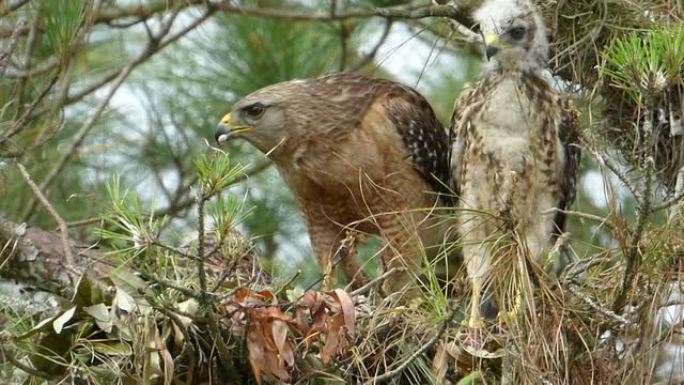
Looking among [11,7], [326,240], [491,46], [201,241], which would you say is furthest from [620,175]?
[11,7]

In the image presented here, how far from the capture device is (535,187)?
541cm

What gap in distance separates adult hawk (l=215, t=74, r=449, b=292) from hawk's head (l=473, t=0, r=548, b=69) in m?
0.63

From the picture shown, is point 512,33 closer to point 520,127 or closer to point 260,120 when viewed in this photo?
point 520,127

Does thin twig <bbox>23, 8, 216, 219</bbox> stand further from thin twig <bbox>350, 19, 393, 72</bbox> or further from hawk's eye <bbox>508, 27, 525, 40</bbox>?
hawk's eye <bbox>508, 27, 525, 40</bbox>

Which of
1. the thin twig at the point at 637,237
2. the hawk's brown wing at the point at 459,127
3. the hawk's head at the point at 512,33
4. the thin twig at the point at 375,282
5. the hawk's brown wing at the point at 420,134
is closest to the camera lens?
the thin twig at the point at 637,237

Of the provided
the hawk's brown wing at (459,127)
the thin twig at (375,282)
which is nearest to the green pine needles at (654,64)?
the thin twig at (375,282)

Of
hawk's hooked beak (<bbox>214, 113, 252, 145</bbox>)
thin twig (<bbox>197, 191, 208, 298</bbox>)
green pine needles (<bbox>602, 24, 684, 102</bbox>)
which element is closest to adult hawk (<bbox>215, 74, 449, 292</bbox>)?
hawk's hooked beak (<bbox>214, 113, 252, 145</bbox>)

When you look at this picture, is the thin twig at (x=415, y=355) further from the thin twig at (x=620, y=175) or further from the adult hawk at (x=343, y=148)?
the adult hawk at (x=343, y=148)

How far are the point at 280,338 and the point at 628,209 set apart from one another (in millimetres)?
3677

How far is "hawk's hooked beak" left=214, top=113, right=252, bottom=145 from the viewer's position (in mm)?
5754

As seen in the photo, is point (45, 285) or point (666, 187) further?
point (666, 187)

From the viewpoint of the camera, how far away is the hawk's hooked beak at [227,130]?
5.75m

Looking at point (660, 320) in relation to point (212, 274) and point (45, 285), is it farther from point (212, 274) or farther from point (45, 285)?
point (45, 285)

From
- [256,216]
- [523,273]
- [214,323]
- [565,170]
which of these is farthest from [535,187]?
[256,216]
